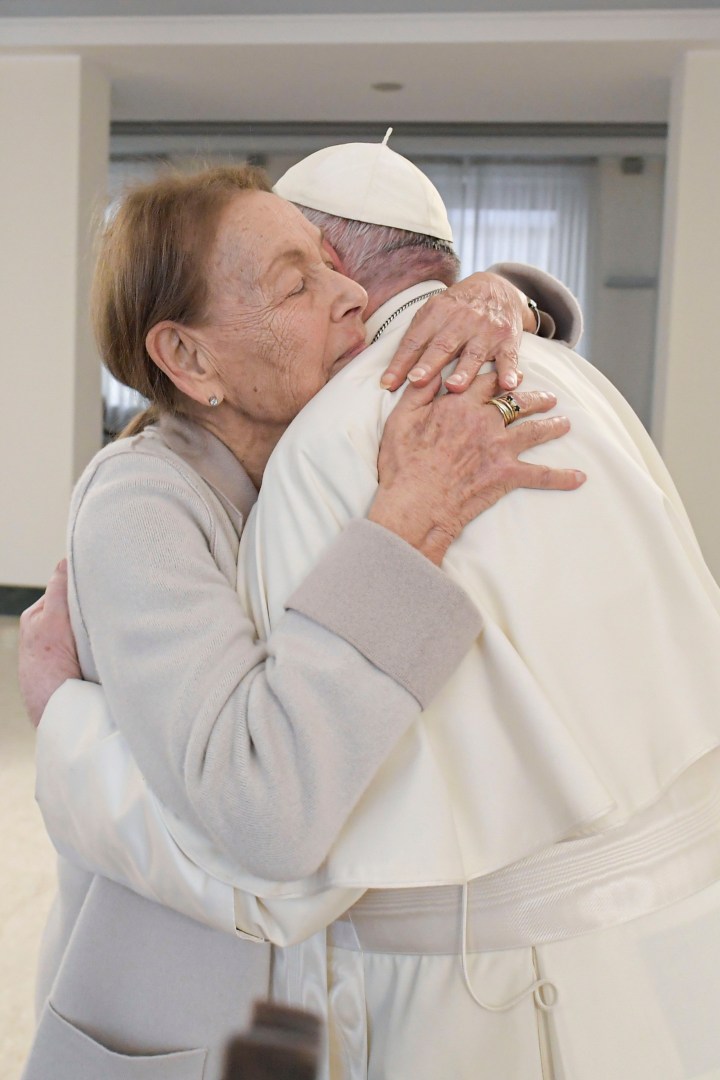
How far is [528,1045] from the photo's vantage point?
1036 millimetres

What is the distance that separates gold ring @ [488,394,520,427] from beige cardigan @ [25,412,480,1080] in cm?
22

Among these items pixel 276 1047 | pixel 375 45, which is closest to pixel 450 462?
pixel 276 1047

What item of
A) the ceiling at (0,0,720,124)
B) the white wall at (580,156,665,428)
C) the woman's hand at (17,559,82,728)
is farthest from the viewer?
the white wall at (580,156,665,428)

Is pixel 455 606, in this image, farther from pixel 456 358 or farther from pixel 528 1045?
pixel 528 1045

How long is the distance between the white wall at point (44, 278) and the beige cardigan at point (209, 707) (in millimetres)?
5801

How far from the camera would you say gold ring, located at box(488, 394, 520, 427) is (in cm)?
112

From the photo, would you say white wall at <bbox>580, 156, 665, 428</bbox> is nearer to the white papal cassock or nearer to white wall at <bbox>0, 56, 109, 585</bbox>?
white wall at <bbox>0, 56, 109, 585</bbox>

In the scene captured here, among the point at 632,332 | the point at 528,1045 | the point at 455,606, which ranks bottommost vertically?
the point at 528,1045

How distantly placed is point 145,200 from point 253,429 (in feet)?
1.06

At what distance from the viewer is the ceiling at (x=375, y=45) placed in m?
6.22

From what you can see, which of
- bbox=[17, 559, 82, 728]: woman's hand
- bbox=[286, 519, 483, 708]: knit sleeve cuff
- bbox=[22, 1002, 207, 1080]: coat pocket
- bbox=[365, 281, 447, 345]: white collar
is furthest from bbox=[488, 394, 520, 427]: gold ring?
bbox=[22, 1002, 207, 1080]: coat pocket

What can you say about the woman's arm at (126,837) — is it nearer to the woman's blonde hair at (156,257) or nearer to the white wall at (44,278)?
the woman's blonde hair at (156,257)

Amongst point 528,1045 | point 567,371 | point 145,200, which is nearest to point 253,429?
point 145,200

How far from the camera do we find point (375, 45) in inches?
254
